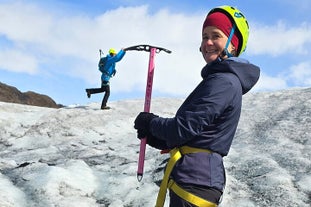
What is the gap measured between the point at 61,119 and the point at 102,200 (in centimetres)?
731

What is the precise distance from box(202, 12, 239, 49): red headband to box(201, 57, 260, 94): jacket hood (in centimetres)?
28

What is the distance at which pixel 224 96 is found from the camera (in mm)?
3188

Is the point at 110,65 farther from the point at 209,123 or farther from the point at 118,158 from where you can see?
the point at 209,123

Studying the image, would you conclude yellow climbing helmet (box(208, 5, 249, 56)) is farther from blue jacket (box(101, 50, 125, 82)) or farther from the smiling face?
blue jacket (box(101, 50, 125, 82))

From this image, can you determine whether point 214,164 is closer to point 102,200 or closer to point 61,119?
point 102,200

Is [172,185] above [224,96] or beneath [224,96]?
beneath

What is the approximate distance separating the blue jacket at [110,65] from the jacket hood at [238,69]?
12823 mm

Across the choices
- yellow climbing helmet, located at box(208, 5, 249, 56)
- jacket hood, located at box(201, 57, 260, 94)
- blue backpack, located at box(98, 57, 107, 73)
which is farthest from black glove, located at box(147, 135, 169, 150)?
blue backpack, located at box(98, 57, 107, 73)

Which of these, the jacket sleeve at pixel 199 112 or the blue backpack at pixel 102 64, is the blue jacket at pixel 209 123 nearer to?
the jacket sleeve at pixel 199 112

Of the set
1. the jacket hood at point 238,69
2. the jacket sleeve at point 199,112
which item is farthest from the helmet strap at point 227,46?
the jacket sleeve at point 199,112

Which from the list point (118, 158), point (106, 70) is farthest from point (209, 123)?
point (106, 70)

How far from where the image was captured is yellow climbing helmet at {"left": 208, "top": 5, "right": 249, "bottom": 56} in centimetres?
365

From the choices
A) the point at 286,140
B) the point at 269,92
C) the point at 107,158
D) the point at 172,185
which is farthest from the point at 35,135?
the point at 172,185

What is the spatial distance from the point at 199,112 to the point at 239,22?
1.04 meters
